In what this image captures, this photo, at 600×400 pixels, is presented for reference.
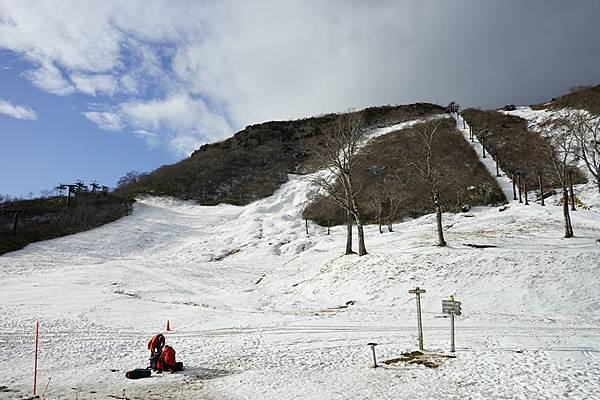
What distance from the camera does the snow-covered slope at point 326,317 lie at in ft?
33.5

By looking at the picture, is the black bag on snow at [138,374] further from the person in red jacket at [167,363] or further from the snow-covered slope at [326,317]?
the person in red jacket at [167,363]

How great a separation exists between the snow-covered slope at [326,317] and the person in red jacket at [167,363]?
15.4 inches

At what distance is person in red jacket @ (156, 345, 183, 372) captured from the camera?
38.7 ft

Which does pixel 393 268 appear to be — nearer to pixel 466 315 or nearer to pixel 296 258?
pixel 466 315

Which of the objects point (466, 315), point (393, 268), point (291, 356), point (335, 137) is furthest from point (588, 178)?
point (291, 356)

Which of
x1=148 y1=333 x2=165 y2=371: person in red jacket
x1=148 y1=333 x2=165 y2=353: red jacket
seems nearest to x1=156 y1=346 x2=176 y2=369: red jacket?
x1=148 y1=333 x2=165 y2=371: person in red jacket

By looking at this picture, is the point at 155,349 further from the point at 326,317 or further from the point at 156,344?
the point at 326,317

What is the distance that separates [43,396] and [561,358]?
45.7ft

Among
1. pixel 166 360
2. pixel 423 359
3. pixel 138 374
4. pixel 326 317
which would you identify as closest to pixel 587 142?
pixel 326 317

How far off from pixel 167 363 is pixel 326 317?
8.65 meters

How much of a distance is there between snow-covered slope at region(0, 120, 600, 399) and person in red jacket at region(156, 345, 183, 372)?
0.39 m

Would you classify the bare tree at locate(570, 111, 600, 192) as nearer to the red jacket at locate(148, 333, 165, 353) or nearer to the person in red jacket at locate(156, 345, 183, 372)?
the person in red jacket at locate(156, 345, 183, 372)

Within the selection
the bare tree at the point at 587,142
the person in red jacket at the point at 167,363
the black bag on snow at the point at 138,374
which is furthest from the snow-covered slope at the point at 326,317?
the bare tree at the point at 587,142

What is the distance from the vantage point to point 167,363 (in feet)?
38.7
